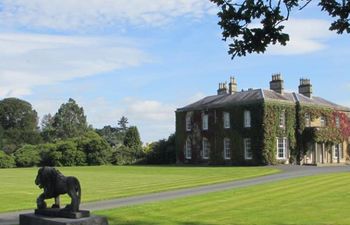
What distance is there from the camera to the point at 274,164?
47.3 meters

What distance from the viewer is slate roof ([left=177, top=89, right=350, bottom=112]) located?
4972 centimetres

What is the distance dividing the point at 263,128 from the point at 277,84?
656cm

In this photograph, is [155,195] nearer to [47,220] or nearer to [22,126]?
[47,220]

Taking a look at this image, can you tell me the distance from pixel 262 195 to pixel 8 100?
9040 cm

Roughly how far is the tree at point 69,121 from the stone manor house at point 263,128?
44.3m

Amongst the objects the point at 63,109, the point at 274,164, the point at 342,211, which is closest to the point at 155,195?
the point at 342,211

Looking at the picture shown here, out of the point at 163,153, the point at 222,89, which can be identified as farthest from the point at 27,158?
the point at 222,89

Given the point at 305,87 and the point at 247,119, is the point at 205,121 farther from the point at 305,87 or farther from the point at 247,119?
the point at 305,87

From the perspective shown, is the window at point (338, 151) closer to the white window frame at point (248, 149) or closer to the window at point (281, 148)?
the window at point (281, 148)

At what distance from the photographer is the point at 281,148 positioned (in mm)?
49125

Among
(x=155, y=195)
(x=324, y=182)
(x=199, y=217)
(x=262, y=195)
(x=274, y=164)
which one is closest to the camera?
(x=199, y=217)

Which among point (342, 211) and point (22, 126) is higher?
point (22, 126)

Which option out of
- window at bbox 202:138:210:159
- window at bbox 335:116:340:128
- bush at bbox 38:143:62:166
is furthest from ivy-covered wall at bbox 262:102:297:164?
bush at bbox 38:143:62:166

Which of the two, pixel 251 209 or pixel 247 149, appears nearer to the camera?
pixel 251 209
